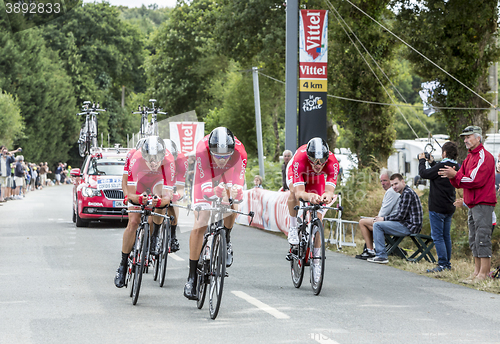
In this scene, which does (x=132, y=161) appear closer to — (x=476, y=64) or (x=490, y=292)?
(x=490, y=292)

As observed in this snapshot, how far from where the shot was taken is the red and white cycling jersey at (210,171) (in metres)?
7.47

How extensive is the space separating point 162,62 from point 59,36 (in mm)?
21842

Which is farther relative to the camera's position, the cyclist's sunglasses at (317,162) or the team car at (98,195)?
the team car at (98,195)

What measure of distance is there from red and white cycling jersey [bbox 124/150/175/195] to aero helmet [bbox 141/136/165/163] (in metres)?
0.26

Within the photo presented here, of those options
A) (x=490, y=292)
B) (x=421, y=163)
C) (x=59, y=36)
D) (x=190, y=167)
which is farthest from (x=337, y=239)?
(x=59, y=36)

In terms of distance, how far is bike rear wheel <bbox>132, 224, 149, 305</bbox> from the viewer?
25.4 feet

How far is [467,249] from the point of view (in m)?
13.0

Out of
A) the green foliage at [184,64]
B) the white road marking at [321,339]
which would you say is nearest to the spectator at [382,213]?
the white road marking at [321,339]

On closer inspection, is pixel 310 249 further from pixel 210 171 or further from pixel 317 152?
pixel 210 171

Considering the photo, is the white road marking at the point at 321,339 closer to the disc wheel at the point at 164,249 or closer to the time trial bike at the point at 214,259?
the time trial bike at the point at 214,259

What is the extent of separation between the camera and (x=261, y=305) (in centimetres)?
789

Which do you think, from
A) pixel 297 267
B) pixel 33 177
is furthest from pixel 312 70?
pixel 33 177

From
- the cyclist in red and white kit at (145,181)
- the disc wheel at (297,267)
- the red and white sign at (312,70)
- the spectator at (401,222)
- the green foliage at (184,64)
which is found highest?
the green foliage at (184,64)

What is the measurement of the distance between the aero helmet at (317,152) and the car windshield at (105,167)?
10.3 metres
